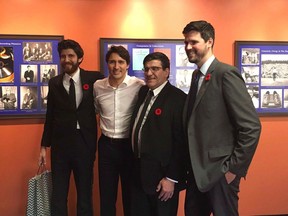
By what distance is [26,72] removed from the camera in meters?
2.91

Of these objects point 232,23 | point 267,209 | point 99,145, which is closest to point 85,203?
point 99,145

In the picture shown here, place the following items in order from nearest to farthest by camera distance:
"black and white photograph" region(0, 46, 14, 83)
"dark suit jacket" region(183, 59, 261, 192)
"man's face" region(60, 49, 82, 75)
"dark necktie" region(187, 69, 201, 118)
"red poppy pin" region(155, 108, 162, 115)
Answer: "dark suit jacket" region(183, 59, 261, 192) → "dark necktie" region(187, 69, 201, 118) → "red poppy pin" region(155, 108, 162, 115) → "man's face" region(60, 49, 82, 75) → "black and white photograph" region(0, 46, 14, 83)

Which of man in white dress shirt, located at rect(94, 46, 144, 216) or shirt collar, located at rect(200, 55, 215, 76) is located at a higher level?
shirt collar, located at rect(200, 55, 215, 76)

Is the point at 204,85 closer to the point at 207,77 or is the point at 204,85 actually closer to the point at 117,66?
the point at 207,77

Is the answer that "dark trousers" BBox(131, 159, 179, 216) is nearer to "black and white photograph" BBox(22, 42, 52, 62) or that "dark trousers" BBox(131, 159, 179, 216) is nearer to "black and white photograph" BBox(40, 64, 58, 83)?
"black and white photograph" BBox(40, 64, 58, 83)

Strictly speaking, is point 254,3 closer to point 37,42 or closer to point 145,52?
point 145,52

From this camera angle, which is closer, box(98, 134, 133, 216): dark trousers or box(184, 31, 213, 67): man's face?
box(184, 31, 213, 67): man's face

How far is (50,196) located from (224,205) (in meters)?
1.52

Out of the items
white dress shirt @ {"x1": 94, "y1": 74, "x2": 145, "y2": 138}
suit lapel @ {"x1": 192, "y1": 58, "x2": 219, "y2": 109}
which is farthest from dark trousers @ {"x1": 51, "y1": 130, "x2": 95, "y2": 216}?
suit lapel @ {"x1": 192, "y1": 58, "x2": 219, "y2": 109}

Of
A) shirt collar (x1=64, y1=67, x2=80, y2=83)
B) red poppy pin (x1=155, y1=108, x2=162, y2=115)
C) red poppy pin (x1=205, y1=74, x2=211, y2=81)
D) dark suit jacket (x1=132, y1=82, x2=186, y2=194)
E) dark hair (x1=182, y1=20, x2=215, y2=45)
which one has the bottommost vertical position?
dark suit jacket (x1=132, y1=82, x2=186, y2=194)

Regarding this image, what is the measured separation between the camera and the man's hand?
205 centimetres

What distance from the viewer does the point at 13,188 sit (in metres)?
3.01

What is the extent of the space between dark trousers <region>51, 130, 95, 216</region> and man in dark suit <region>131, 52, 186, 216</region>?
1.77 feet

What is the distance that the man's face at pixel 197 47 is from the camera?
1.89 metres
